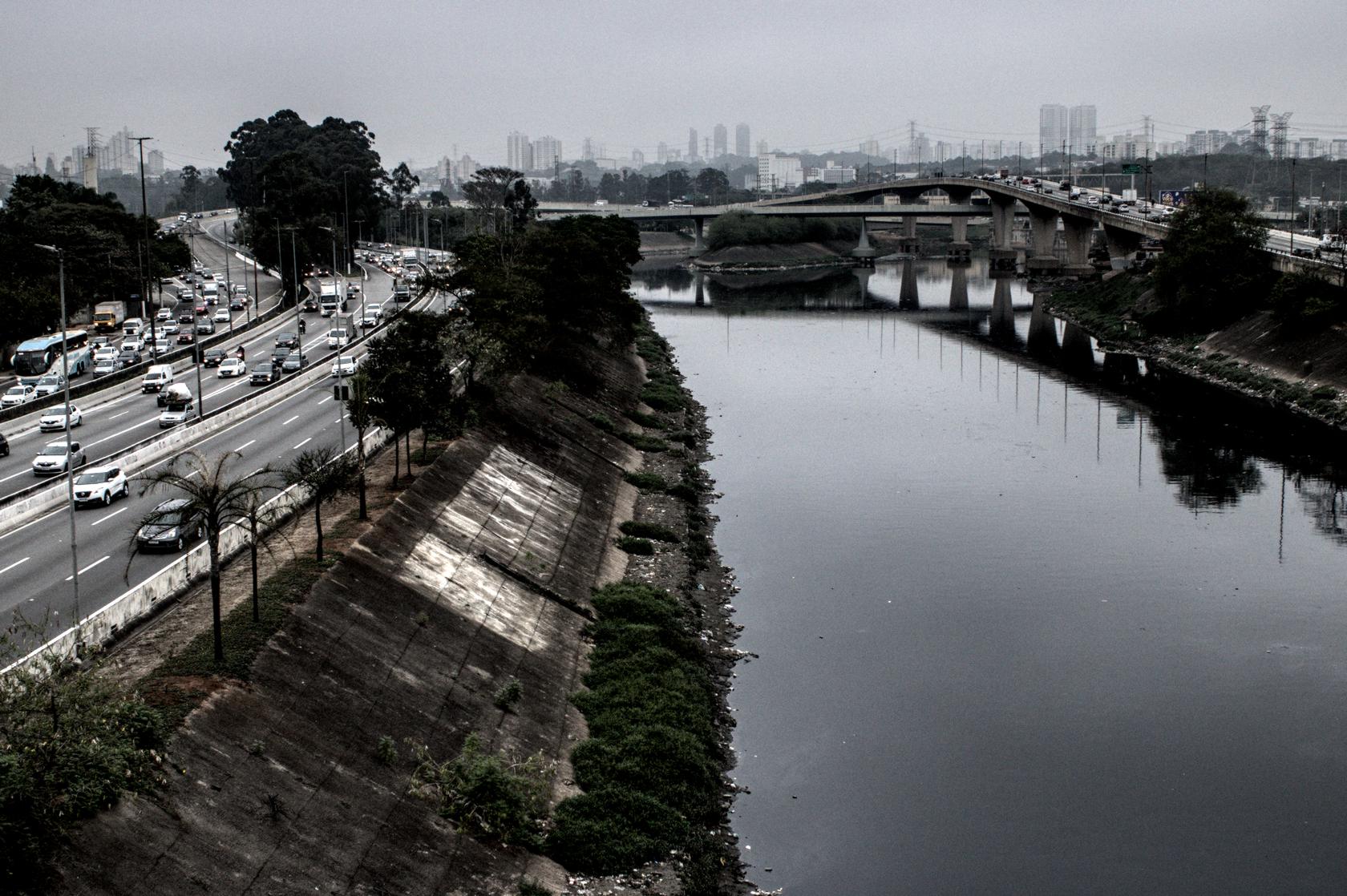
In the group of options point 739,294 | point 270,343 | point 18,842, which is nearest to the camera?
point 18,842

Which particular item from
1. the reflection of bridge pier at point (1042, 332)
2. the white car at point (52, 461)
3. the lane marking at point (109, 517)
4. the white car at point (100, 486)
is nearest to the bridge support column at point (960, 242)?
the reflection of bridge pier at point (1042, 332)

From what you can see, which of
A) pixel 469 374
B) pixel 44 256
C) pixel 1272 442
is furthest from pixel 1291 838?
pixel 44 256

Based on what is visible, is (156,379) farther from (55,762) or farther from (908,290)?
(908,290)

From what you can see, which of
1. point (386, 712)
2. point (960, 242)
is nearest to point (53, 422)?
point (386, 712)

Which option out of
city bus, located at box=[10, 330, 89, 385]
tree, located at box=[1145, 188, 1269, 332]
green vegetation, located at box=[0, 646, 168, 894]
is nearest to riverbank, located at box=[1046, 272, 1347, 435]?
tree, located at box=[1145, 188, 1269, 332]

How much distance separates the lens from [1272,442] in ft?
212

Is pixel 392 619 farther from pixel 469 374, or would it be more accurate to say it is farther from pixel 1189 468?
pixel 1189 468

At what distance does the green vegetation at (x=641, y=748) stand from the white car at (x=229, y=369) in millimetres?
38195

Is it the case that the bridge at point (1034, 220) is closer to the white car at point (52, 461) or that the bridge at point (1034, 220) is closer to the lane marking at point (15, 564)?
the white car at point (52, 461)

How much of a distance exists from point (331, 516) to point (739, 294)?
119 metres

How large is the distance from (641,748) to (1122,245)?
112 meters

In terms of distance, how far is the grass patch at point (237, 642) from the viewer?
24281 millimetres

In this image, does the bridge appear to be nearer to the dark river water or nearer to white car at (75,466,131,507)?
the dark river water

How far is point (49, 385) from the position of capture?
61.8 meters
